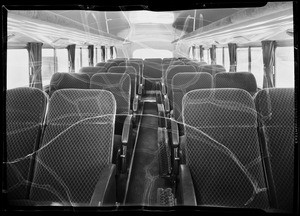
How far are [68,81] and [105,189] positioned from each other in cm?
81

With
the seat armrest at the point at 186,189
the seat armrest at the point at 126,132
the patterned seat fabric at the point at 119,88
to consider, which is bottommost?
the seat armrest at the point at 186,189

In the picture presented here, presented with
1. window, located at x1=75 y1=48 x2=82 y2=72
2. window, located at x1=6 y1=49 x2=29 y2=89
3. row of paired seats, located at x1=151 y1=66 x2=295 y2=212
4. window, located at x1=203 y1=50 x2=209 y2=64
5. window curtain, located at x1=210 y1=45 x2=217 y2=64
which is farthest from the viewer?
window curtain, located at x1=210 y1=45 x2=217 y2=64

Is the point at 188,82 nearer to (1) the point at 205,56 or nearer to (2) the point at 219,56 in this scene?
(1) the point at 205,56

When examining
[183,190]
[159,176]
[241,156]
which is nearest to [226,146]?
[241,156]

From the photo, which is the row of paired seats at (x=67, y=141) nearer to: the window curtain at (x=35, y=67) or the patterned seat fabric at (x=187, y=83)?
the window curtain at (x=35, y=67)

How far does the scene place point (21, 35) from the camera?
4.82 feet

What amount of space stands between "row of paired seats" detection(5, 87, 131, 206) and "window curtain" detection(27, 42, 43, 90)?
63 mm

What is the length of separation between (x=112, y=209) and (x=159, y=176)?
1020mm

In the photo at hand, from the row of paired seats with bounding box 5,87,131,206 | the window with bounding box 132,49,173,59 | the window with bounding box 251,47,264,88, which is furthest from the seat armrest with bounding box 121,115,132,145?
the window with bounding box 251,47,264,88

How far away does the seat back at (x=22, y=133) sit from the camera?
1044 mm

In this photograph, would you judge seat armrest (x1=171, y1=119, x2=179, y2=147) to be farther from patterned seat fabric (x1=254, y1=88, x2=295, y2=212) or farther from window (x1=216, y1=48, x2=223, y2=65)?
window (x1=216, y1=48, x2=223, y2=65)

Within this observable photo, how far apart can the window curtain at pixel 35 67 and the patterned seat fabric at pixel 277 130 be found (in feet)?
4.04

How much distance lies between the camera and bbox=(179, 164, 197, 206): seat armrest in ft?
3.67

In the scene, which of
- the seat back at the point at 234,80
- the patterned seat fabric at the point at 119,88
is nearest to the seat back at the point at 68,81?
the patterned seat fabric at the point at 119,88
